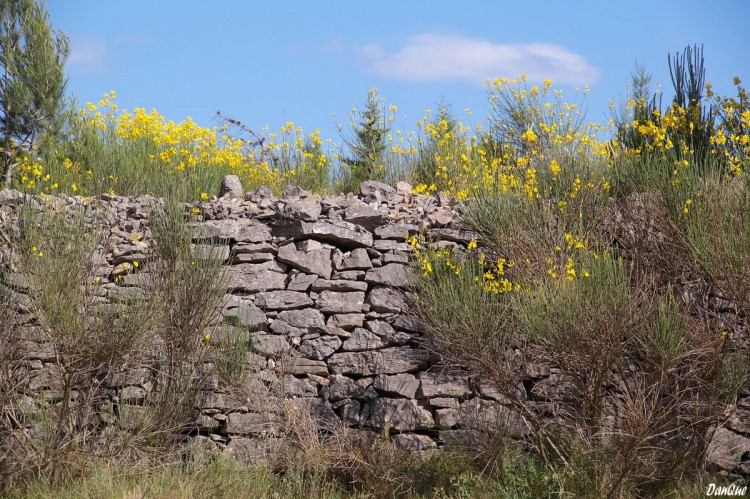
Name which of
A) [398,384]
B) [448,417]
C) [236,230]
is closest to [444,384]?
[448,417]

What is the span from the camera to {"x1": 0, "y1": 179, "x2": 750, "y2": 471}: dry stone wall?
686 centimetres

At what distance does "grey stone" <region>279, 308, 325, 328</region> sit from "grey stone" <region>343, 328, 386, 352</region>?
28 cm

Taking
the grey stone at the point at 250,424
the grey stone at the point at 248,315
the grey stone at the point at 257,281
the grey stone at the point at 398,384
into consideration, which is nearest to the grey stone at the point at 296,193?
the grey stone at the point at 257,281

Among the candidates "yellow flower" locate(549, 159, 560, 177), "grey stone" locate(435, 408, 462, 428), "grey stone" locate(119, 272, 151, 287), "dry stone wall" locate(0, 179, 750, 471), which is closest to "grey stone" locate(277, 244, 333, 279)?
"dry stone wall" locate(0, 179, 750, 471)

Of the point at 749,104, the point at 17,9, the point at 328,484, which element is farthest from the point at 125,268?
the point at 749,104

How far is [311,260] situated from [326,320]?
56 centimetres

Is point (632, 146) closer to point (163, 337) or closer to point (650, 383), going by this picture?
point (650, 383)

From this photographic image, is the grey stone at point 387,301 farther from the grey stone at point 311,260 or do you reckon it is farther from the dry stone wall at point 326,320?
the grey stone at point 311,260

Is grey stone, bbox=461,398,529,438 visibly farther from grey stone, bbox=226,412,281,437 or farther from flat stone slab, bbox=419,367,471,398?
grey stone, bbox=226,412,281,437

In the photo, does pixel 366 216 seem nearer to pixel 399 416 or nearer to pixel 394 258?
pixel 394 258

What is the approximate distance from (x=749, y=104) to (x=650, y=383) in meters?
3.16

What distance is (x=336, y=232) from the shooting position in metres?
7.46

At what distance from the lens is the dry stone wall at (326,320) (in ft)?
22.5

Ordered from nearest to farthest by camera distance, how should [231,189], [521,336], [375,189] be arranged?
1. [521,336]
2. [375,189]
3. [231,189]
